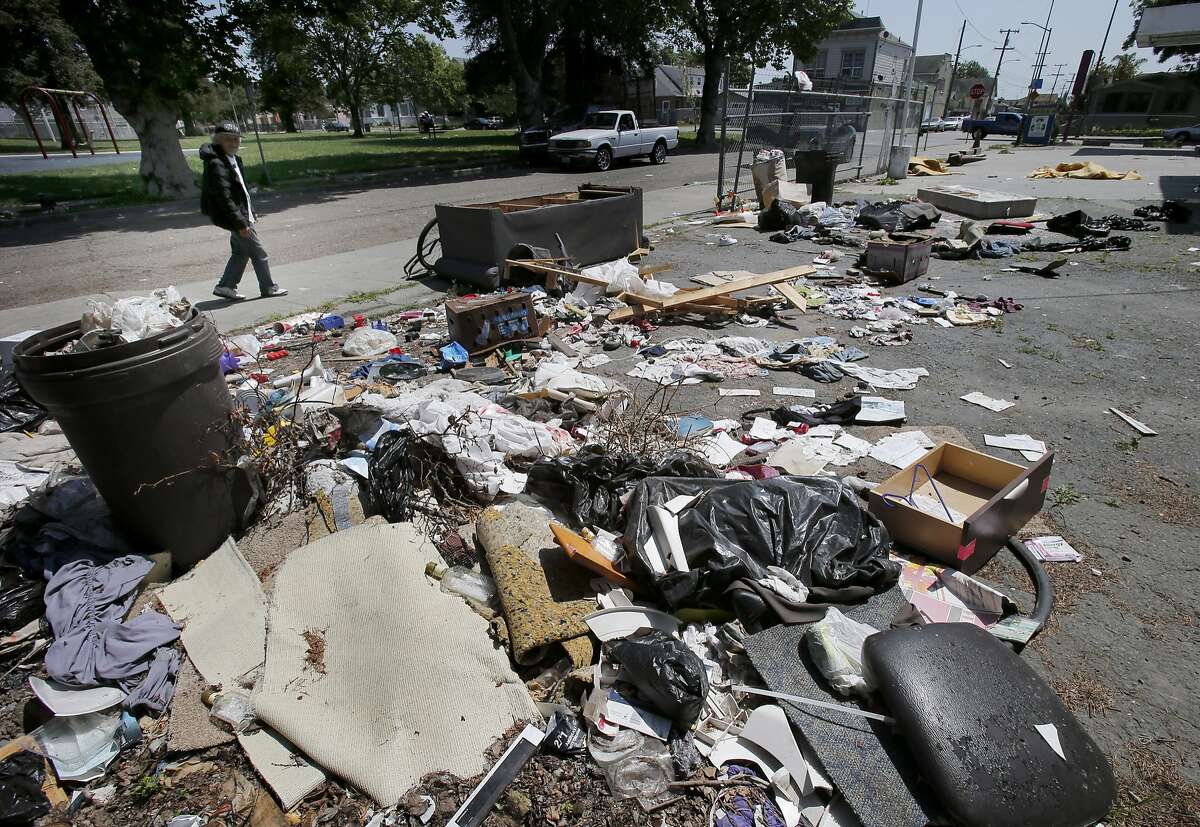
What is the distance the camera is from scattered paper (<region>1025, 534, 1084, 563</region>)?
9.97ft

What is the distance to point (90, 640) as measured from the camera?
2.49m

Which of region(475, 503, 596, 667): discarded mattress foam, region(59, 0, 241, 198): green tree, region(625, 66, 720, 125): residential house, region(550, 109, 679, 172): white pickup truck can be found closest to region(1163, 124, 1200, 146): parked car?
region(625, 66, 720, 125): residential house

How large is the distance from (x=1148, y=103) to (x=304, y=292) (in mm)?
72518

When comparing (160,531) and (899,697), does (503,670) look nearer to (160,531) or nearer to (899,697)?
(899,697)

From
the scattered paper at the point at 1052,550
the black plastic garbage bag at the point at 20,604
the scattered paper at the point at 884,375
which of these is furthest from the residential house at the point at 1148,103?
the black plastic garbage bag at the point at 20,604

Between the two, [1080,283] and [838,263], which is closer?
[1080,283]

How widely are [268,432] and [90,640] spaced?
1.42 metres

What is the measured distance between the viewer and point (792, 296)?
6898 millimetres

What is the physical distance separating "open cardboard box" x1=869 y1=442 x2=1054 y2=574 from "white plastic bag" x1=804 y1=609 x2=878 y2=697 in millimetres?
693

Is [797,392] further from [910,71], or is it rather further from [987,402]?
[910,71]

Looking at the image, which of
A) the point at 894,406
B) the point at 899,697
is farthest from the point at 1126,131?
the point at 899,697

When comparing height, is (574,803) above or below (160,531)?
below

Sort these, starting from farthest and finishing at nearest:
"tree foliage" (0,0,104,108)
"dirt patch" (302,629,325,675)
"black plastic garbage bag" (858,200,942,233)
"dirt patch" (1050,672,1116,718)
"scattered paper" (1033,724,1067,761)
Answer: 1. "tree foliage" (0,0,104,108)
2. "black plastic garbage bag" (858,200,942,233)
3. "dirt patch" (302,629,325,675)
4. "dirt patch" (1050,672,1116,718)
5. "scattered paper" (1033,724,1067,761)

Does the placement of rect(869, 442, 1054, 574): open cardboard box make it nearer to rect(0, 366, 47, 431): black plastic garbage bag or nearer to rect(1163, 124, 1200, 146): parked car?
rect(0, 366, 47, 431): black plastic garbage bag
